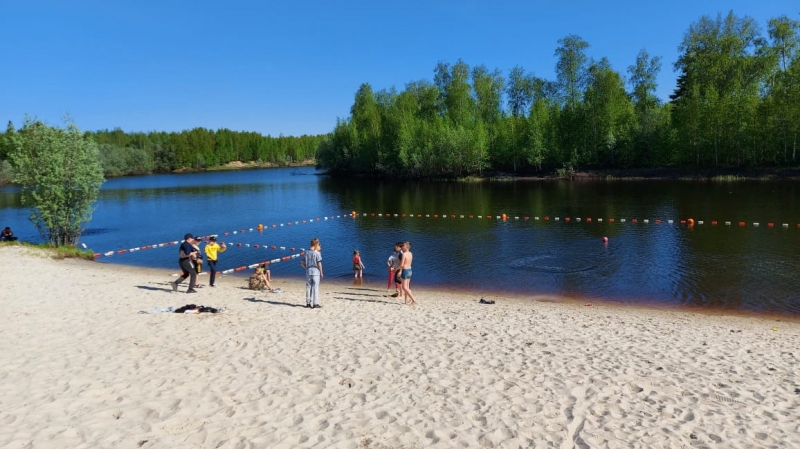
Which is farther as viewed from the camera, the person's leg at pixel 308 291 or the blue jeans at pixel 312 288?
the person's leg at pixel 308 291

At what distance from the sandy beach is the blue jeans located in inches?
24.4

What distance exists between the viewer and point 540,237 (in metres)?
33.6

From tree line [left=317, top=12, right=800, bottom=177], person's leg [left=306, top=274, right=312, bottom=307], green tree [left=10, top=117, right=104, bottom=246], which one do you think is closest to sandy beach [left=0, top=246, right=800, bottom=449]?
person's leg [left=306, top=274, right=312, bottom=307]

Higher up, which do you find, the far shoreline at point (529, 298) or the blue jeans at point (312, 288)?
the blue jeans at point (312, 288)

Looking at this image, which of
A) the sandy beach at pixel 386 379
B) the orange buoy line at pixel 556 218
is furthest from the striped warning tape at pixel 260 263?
the orange buoy line at pixel 556 218

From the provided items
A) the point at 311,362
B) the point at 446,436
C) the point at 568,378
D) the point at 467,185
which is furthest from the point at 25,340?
the point at 467,185

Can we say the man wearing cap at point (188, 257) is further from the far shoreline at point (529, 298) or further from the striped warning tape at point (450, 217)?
the striped warning tape at point (450, 217)

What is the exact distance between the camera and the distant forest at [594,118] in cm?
6938

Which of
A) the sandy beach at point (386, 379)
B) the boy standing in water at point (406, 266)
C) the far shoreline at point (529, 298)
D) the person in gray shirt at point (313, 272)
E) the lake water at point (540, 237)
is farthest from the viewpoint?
the lake water at point (540, 237)

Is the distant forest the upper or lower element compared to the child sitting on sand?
upper

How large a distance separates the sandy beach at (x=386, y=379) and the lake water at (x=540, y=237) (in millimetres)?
5887

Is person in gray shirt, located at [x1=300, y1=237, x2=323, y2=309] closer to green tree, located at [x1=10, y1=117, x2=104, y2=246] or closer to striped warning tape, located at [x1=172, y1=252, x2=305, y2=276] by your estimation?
striped warning tape, located at [x1=172, y1=252, x2=305, y2=276]

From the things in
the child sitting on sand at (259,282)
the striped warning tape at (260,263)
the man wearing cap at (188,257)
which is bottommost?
the striped warning tape at (260,263)

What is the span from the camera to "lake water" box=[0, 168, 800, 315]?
22484mm
